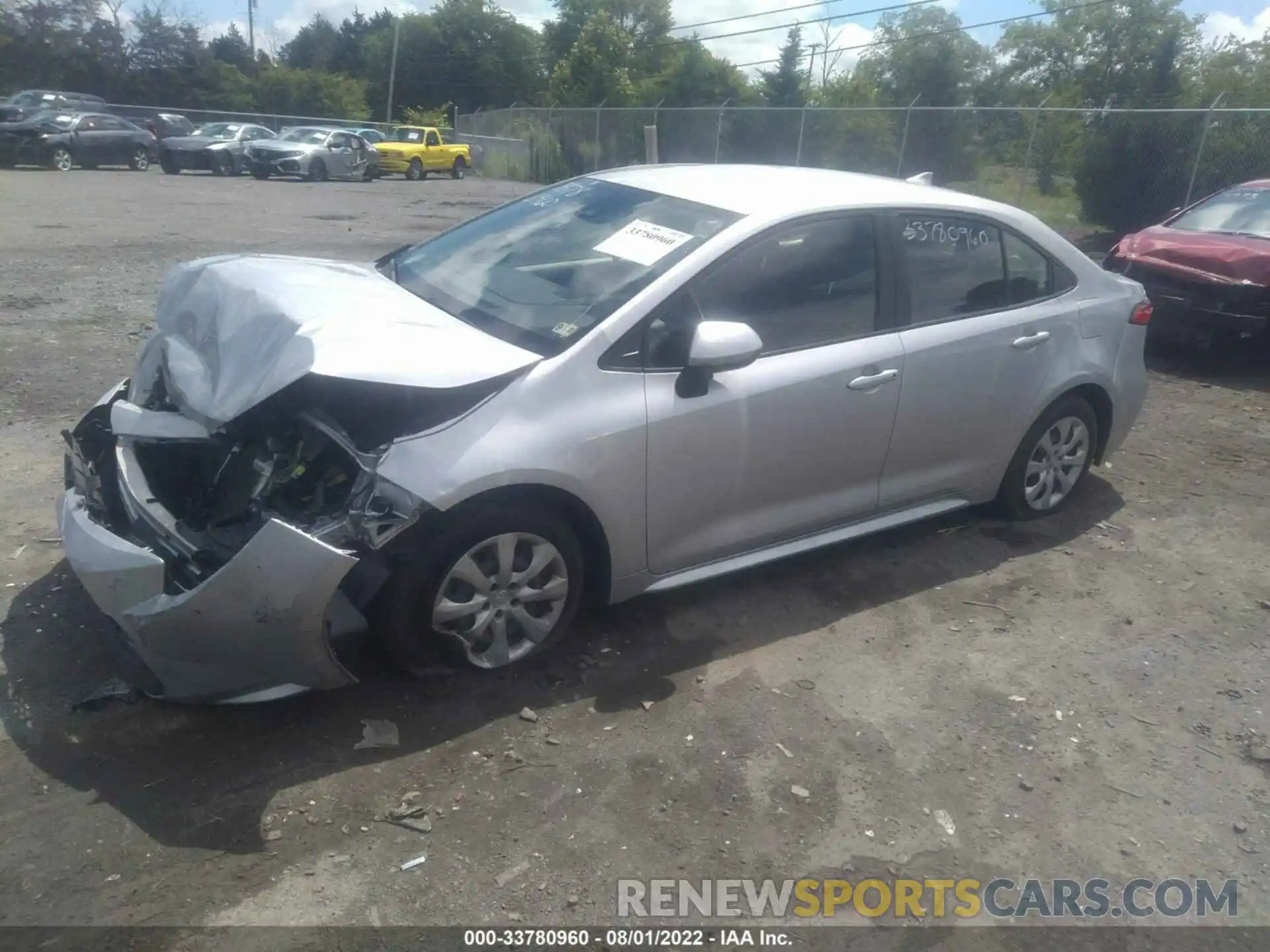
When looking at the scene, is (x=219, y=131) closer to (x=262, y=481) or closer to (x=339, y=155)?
(x=339, y=155)

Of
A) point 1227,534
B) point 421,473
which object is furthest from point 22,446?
point 1227,534

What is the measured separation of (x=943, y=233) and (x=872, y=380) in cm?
Result: 90

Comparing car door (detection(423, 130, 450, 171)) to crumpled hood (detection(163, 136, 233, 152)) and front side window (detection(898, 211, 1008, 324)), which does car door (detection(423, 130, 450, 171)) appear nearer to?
crumpled hood (detection(163, 136, 233, 152))

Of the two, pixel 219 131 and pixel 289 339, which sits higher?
pixel 219 131

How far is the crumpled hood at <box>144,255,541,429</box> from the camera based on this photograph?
335 cm

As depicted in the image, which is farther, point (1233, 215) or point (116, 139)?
point (116, 139)

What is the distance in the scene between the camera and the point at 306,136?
A: 30328mm

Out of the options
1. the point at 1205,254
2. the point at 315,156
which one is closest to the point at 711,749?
the point at 1205,254

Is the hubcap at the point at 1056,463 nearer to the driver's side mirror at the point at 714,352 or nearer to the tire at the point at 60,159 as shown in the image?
the driver's side mirror at the point at 714,352

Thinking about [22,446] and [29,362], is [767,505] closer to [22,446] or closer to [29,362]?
[22,446]

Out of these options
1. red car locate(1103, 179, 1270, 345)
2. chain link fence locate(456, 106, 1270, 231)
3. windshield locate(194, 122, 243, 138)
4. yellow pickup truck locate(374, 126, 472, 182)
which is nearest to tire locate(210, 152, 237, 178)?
windshield locate(194, 122, 243, 138)

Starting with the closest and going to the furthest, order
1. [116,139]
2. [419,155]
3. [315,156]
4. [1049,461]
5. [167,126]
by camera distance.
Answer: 1. [1049,461]
2. [116,139]
3. [315,156]
4. [419,155]
5. [167,126]

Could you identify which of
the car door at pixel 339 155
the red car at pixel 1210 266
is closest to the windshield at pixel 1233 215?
the red car at pixel 1210 266

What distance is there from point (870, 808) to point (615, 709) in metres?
0.94
